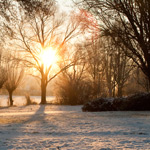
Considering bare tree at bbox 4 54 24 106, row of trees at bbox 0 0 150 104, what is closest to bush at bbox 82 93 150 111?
row of trees at bbox 0 0 150 104

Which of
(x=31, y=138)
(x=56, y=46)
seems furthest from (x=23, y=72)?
(x=31, y=138)

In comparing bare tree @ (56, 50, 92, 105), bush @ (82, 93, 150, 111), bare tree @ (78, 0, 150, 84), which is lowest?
bush @ (82, 93, 150, 111)

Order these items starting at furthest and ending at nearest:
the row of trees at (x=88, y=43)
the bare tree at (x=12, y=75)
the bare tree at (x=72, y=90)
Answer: the bare tree at (x=12, y=75) < the bare tree at (x=72, y=90) < the row of trees at (x=88, y=43)

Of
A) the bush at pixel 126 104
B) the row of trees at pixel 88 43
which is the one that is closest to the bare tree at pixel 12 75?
the row of trees at pixel 88 43

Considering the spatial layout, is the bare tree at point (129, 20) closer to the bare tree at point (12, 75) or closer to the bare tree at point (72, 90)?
the bare tree at point (72, 90)

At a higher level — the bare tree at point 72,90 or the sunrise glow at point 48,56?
the sunrise glow at point 48,56

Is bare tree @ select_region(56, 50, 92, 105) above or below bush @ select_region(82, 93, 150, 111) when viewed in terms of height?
above

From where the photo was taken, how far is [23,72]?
26062 millimetres

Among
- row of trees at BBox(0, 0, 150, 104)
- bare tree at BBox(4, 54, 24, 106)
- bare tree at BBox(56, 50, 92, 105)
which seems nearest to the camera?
row of trees at BBox(0, 0, 150, 104)

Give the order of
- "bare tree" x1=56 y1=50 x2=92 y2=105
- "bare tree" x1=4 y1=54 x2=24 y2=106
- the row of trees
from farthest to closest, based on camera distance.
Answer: "bare tree" x1=4 y1=54 x2=24 y2=106 → "bare tree" x1=56 y1=50 x2=92 y2=105 → the row of trees

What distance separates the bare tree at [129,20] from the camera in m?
10.6

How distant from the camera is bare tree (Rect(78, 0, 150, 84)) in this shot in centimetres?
1058

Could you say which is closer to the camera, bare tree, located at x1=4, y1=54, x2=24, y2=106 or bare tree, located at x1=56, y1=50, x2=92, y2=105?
bare tree, located at x1=56, y1=50, x2=92, y2=105

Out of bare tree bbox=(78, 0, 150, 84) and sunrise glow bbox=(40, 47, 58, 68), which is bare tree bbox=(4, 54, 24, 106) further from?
bare tree bbox=(78, 0, 150, 84)
